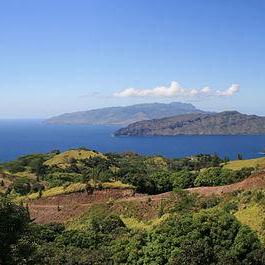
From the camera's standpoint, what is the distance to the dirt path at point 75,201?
40162mm

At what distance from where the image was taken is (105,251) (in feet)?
88.5

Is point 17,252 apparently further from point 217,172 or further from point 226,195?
point 217,172

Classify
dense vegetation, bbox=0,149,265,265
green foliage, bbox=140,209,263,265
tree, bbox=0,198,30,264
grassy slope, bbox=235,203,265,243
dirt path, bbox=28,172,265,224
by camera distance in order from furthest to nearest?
1. dirt path, bbox=28,172,265,224
2. grassy slope, bbox=235,203,265,243
3. green foliage, bbox=140,209,263,265
4. dense vegetation, bbox=0,149,265,265
5. tree, bbox=0,198,30,264

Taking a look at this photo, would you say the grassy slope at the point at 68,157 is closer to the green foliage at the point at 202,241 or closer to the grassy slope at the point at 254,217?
the grassy slope at the point at 254,217

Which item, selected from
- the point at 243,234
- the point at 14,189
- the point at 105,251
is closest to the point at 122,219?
the point at 105,251

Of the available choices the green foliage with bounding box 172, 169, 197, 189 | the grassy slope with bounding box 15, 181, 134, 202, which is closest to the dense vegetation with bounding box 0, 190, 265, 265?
the grassy slope with bounding box 15, 181, 134, 202

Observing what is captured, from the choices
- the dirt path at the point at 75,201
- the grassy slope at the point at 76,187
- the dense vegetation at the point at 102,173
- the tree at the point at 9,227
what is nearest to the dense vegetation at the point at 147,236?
the tree at the point at 9,227

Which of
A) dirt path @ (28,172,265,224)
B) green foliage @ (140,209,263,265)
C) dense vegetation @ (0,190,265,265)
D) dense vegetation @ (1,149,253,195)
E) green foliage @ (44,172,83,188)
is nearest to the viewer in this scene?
dense vegetation @ (0,190,265,265)

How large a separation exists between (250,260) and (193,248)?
2.76m

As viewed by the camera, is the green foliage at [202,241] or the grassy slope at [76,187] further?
the grassy slope at [76,187]

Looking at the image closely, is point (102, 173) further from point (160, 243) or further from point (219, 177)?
point (160, 243)

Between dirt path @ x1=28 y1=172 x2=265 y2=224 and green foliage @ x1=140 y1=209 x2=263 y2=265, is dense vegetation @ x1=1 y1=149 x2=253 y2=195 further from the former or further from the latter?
green foliage @ x1=140 y1=209 x2=263 y2=265

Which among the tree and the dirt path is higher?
the tree

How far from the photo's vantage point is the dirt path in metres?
40.2
